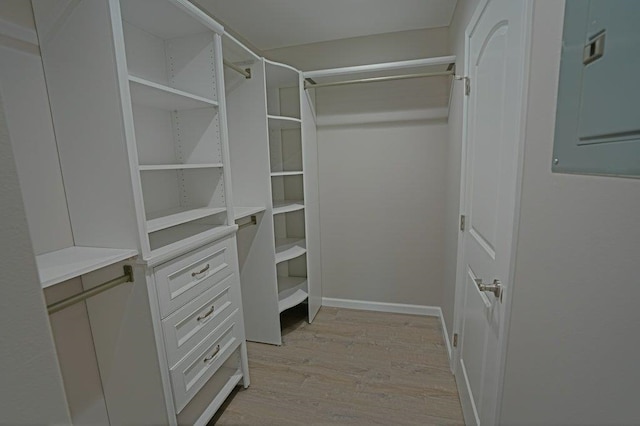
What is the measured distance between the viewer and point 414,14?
2.18 meters

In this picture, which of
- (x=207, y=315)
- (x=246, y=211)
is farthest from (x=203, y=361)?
(x=246, y=211)

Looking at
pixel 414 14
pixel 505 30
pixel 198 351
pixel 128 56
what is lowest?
pixel 198 351

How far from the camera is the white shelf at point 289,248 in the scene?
7.98 feet

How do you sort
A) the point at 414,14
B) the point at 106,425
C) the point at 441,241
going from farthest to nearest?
the point at 441,241 → the point at 414,14 → the point at 106,425

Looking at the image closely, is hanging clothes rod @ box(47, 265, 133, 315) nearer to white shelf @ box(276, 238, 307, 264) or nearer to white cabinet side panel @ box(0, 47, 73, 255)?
white cabinet side panel @ box(0, 47, 73, 255)

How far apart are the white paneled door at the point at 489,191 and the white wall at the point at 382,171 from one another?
810mm

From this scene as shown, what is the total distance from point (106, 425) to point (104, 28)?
1.77 metres

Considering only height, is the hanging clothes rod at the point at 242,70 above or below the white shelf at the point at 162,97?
above

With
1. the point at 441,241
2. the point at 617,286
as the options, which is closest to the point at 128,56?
the point at 617,286

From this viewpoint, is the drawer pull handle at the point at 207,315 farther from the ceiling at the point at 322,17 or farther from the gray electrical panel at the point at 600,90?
the ceiling at the point at 322,17

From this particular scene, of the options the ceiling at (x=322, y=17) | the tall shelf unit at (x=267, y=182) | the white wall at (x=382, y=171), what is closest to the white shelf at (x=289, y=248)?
the tall shelf unit at (x=267, y=182)

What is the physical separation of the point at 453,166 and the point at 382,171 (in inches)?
25.7

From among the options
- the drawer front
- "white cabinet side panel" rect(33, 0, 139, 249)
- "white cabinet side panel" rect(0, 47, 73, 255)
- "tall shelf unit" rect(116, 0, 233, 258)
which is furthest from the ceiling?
the drawer front

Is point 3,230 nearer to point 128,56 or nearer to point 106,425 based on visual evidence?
point 128,56
